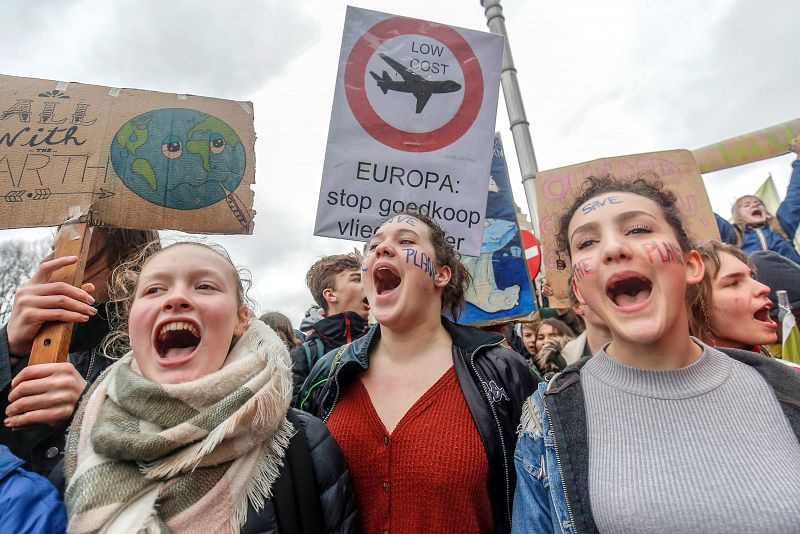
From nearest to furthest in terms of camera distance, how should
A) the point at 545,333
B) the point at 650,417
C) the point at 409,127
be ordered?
the point at 650,417, the point at 409,127, the point at 545,333

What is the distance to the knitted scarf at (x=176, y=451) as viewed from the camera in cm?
125

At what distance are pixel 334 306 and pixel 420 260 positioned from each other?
169 cm

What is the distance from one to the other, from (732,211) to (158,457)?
538cm

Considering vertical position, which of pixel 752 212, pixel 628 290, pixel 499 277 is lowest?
pixel 628 290

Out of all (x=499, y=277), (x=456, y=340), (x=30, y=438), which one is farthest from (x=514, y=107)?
(x=30, y=438)

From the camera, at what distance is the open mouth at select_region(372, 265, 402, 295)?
2.18 m

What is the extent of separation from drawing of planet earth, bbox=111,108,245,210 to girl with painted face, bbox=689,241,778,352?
7.30ft

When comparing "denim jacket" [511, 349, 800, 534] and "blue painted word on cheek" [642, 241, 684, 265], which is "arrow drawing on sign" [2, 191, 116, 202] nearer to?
"denim jacket" [511, 349, 800, 534]

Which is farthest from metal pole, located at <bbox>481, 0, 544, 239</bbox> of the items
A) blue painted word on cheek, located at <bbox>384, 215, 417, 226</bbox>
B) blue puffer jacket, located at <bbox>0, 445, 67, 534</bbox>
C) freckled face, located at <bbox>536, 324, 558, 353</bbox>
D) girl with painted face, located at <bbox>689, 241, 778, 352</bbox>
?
blue puffer jacket, located at <bbox>0, 445, 67, 534</bbox>

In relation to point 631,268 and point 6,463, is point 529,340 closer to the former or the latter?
point 631,268

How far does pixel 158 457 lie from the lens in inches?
52.1

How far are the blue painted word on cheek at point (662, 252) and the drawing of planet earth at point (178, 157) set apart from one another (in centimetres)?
173

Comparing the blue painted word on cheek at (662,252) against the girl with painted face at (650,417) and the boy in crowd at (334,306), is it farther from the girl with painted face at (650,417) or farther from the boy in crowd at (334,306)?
the boy in crowd at (334,306)

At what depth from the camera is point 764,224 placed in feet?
14.4
